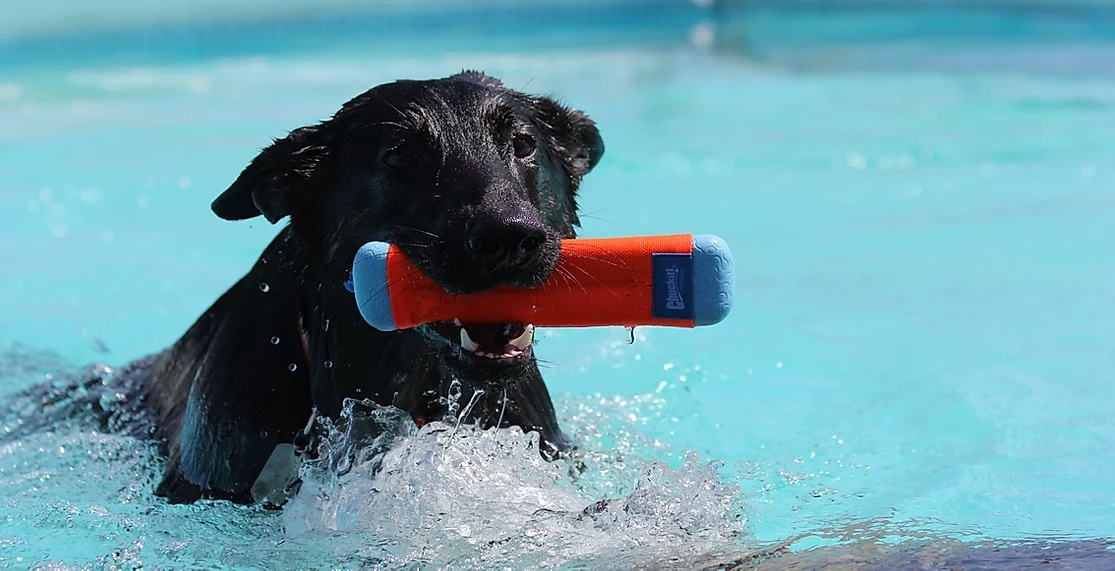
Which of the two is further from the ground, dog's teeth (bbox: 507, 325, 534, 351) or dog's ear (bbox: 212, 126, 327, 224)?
dog's ear (bbox: 212, 126, 327, 224)

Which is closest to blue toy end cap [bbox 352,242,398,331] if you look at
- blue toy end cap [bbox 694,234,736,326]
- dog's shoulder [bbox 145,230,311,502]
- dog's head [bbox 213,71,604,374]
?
dog's head [bbox 213,71,604,374]

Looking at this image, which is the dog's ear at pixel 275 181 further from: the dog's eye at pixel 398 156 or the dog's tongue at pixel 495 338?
the dog's tongue at pixel 495 338

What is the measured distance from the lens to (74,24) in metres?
18.0

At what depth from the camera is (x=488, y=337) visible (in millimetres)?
3033

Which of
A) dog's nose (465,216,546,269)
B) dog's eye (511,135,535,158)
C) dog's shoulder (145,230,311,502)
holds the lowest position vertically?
dog's shoulder (145,230,311,502)

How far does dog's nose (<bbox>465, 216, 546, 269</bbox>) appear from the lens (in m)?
2.81

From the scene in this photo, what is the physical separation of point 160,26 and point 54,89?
4.21 meters

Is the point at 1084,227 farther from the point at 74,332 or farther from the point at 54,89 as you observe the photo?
the point at 54,89

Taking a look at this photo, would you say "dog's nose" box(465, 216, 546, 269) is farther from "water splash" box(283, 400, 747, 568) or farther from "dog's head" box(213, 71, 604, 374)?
"water splash" box(283, 400, 747, 568)

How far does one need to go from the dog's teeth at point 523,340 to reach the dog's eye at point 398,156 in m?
0.53

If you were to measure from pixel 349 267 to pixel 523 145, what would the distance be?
541 mm

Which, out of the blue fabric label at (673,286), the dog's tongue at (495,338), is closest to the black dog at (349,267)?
the dog's tongue at (495,338)

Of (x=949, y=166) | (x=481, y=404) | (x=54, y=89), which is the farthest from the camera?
(x=54, y=89)

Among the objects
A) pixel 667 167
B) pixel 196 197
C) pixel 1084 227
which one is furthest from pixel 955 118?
pixel 196 197
